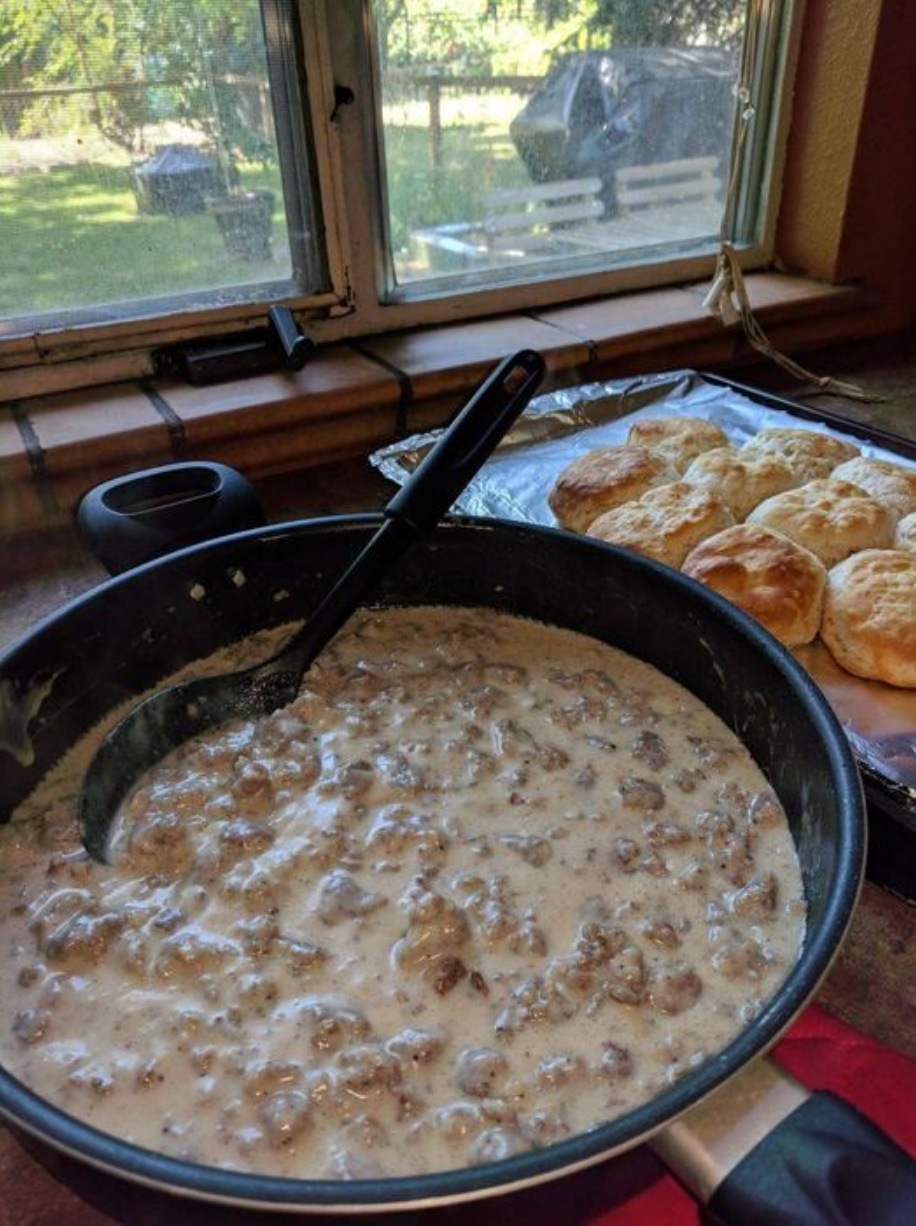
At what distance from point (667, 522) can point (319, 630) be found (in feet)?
1.33

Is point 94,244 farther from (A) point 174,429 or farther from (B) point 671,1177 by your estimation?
(B) point 671,1177

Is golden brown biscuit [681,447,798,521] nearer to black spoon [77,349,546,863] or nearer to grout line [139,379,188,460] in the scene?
black spoon [77,349,546,863]

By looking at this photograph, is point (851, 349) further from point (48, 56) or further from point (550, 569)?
point (48, 56)

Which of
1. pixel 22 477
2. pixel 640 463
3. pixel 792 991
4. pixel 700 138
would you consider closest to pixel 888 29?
pixel 700 138

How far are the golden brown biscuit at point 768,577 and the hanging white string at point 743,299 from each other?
62 centimetres

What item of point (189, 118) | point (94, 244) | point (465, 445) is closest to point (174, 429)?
point (94, 244)

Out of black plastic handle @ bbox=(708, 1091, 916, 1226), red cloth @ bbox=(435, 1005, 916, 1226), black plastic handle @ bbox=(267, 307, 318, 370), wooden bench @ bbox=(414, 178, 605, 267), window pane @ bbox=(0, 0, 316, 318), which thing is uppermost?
window pane @ bbox=(0, 0, 316, 318)

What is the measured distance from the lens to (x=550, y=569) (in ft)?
2.74

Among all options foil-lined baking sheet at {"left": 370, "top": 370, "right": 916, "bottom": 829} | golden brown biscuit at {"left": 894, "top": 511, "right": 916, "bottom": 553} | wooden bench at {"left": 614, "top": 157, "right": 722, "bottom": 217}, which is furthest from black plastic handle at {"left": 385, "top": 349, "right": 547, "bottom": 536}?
wooden bench at {"left": 614, "top": 157, "right": 722, "bottom": 217}

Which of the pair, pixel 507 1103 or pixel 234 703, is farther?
pixel 234 703

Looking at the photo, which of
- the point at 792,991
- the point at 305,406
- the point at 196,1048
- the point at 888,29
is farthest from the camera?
the point at 888,29

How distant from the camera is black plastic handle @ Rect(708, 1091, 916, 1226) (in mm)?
370

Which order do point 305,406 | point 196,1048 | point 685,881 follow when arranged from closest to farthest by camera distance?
1. point 196,1048
2. point 685,881
3. point 305,406

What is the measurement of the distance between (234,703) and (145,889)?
19 cm
